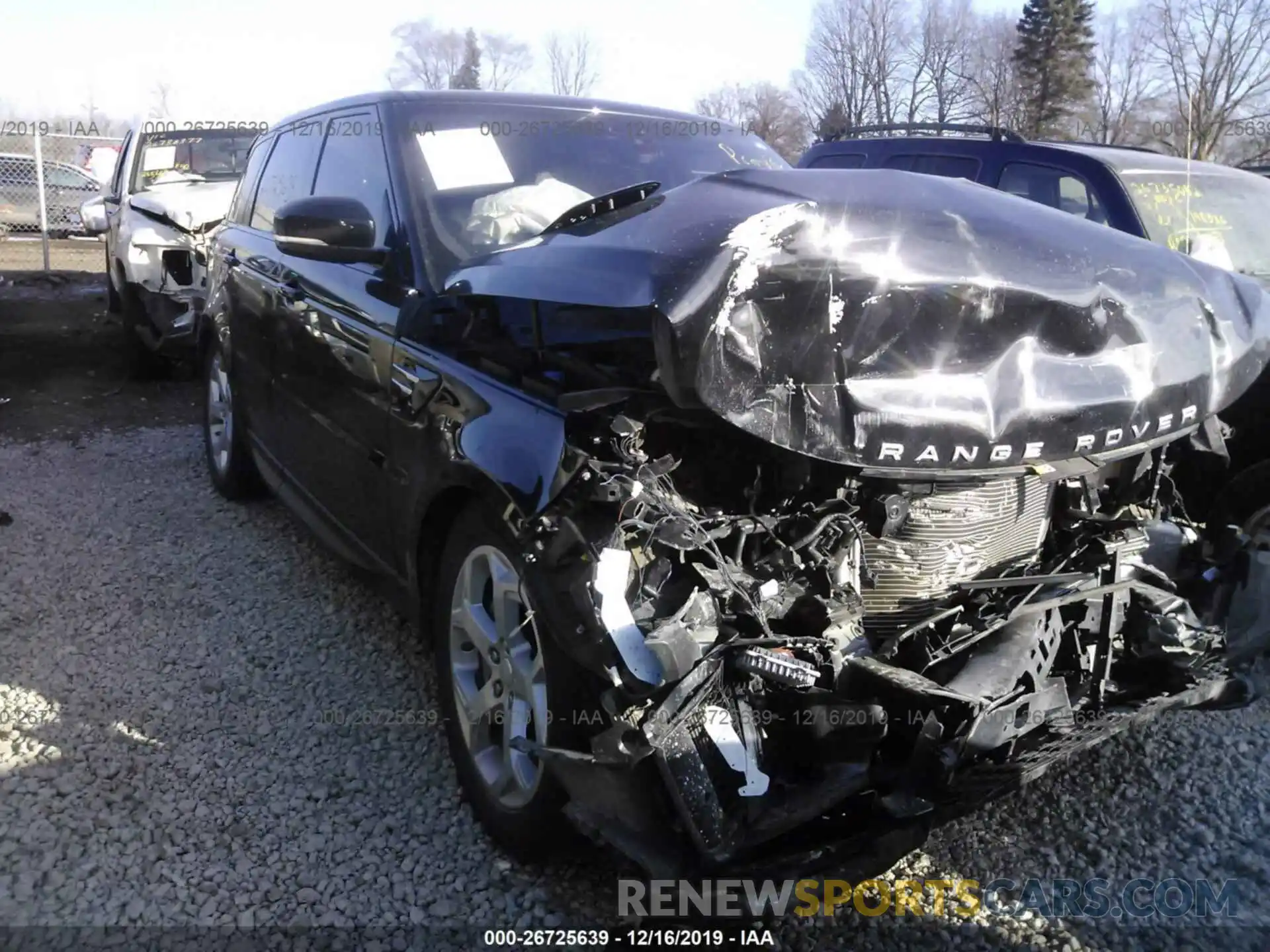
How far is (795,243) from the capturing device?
2326 mm

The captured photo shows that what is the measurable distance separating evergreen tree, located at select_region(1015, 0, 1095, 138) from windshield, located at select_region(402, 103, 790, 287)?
36.0m

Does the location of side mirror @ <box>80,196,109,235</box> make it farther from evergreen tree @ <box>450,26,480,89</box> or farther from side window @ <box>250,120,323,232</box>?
evergreen tree @ <box>450,26,480,89</box>

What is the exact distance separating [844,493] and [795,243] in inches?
23.8

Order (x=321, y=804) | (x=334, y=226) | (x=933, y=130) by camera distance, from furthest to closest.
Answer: (x=933, y=130) < (x=334, y=226) < (x=321, y=804)

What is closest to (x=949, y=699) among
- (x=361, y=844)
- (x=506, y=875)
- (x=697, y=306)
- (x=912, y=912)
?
(x=912, y=912)

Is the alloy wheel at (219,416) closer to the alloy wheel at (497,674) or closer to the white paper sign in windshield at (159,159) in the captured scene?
the alloy wheel at (497,674)

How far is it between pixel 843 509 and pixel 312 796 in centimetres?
178

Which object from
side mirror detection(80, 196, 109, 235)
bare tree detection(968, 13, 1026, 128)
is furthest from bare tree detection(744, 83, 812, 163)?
side mirror detection(80, 196, 109, 235)

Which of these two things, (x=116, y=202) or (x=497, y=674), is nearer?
(x=497, y=674)

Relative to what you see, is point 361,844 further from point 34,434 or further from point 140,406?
point 140,406

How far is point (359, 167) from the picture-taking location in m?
3.82

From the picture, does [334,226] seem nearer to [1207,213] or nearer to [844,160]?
[1207,213]

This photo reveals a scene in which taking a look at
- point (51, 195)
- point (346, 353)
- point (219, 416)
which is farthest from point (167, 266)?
point (51, 195)

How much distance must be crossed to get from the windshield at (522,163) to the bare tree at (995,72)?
3120 centimetres
